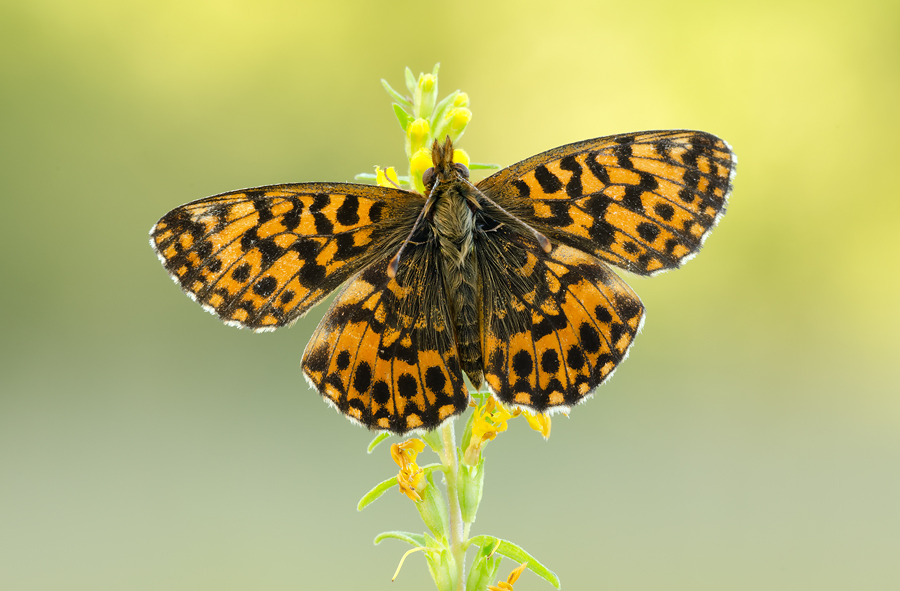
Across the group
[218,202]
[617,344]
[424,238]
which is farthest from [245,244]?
[617,344]

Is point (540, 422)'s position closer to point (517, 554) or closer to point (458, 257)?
point (517, 554)

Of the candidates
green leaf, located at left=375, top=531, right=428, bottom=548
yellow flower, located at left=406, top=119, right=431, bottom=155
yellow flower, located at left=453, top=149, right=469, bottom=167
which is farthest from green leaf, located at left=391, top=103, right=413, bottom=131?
green leaf, located at left=375, top=531, right=428, bottom=548

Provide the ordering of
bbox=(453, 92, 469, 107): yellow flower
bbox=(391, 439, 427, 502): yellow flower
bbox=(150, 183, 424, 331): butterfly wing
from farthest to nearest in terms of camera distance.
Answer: bbox=(453, 92, 469, 107): yellow flower, bbox=(391, 439, 427, 502): yellow flower, bbox=(150, 183, 424, 331): butterfly wing

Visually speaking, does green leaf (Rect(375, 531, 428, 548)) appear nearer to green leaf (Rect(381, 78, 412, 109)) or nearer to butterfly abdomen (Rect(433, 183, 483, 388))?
butterfly abdomen (Rect(433, 183, 483, 388))

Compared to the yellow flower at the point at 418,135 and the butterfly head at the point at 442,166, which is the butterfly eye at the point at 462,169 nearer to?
the butterfly head at the point at 442,166

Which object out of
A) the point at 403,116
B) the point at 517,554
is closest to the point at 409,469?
the point at 517,554

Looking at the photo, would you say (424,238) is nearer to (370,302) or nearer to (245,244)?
(370,302)

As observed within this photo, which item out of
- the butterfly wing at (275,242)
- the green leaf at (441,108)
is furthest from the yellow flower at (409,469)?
the green leaf at (441,108)
